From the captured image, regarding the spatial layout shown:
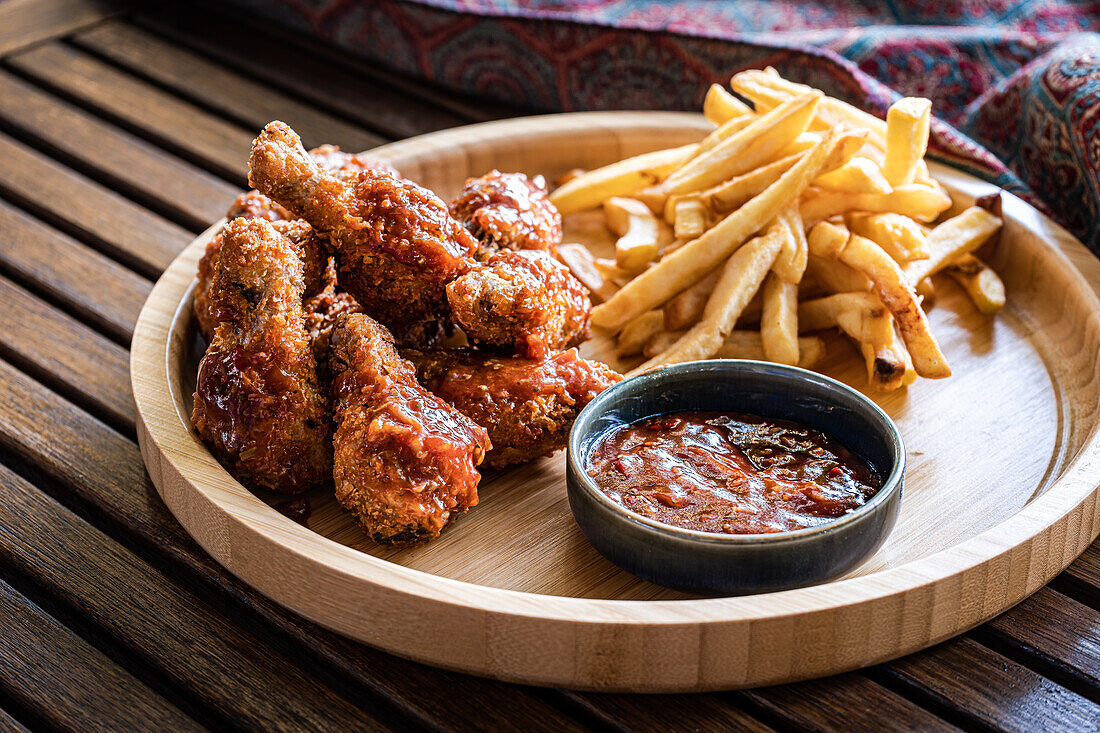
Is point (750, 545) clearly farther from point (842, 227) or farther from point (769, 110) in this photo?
point (769, 110)

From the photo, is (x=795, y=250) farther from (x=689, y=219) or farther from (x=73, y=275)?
(x=73, y=275)

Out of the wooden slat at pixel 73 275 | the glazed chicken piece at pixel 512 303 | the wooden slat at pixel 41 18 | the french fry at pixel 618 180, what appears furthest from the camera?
the wooden slat at pixel 41 18

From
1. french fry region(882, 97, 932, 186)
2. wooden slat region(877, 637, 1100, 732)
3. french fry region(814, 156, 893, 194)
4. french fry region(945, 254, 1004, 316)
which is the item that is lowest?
wooden slat region(877, 637, 1100, 732)

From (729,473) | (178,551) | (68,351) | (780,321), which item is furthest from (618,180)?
(178,551)

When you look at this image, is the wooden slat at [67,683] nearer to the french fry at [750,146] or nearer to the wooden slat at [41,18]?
the french fry at [750,146]

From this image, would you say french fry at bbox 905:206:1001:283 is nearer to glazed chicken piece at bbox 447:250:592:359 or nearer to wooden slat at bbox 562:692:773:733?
glazed chicken piece at bbox 447:250:592:359

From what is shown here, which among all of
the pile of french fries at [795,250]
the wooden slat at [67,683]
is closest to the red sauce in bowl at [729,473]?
the pile of french fries at [795,250]

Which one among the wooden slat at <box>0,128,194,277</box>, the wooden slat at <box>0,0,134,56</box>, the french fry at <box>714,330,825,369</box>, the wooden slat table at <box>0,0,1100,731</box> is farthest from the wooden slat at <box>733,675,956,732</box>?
the wooden slat at <box>0,0,134,56</box>
